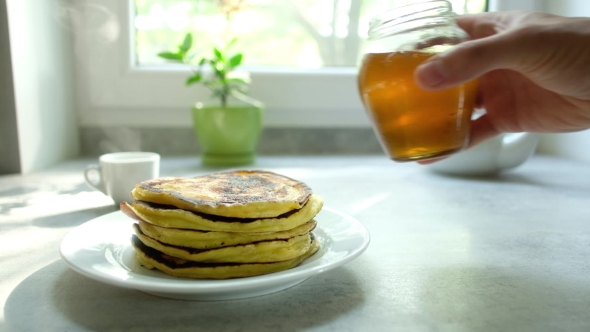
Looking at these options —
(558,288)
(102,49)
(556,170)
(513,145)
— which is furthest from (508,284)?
(102,49)

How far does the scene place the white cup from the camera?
917mm

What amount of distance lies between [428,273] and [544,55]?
0.31 metres

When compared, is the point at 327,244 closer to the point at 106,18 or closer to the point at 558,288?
the point at 558,288

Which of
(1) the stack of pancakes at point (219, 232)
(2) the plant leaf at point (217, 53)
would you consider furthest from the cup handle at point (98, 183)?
(2) the plant leaf at point (217, 53)

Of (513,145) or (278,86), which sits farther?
(278,86)

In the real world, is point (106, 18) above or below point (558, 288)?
above

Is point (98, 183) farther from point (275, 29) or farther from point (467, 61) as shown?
point (275, 29)

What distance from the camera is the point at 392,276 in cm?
59

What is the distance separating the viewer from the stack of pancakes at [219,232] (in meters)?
0.52

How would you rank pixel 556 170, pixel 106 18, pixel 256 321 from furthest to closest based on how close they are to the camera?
pixel 106 18
pixel 556 170
pixel 256 321

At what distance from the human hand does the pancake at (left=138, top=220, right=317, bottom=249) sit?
253 mm

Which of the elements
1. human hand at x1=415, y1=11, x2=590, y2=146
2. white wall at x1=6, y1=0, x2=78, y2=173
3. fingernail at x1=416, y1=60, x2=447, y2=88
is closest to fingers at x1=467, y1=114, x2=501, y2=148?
human hand at x1=415, y1=11, x2=590, y2=146

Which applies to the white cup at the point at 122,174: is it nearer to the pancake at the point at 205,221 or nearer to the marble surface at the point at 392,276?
the marble surface at the point at 392,276

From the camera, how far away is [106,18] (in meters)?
1.49
